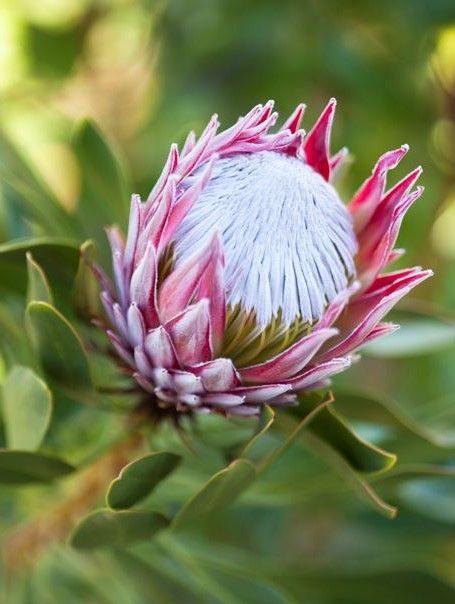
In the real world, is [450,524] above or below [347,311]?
below

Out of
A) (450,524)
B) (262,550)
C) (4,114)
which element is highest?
(4,114)

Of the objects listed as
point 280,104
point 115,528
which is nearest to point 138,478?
point 115,528

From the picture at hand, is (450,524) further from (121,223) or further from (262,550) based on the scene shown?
(121,223)

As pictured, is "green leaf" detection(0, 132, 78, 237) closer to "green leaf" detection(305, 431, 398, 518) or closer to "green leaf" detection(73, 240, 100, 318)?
"green leaf" detection(73, 240, 100, 318)

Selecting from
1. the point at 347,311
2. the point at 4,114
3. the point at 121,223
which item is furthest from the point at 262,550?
the point at 4,114

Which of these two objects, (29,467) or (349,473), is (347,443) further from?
(29,467)

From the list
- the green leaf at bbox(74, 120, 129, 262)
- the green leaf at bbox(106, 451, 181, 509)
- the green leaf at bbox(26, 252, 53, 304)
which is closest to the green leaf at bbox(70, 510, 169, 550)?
the green leaf at bbox(106, 451, 181, 509)

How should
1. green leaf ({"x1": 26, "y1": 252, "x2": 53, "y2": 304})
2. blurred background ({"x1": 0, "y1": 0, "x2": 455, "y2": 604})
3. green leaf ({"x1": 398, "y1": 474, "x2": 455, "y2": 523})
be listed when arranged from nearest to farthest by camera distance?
1. green leaf ({"x1": 26, "y1": 252, "x2": 53, "y2": 304})
2. green leaf ({"x1": 398, "y1": 474, "x2": 455, "y2": 523})
3. blurred background ({"x1": 0, "y1": 0, "x2": 455, "y2": 604})
